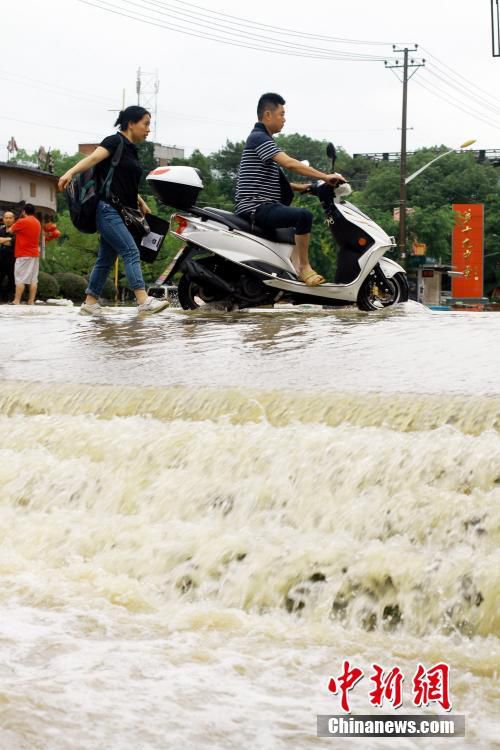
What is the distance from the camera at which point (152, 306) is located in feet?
35.5

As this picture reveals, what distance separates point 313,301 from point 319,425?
19.4ft

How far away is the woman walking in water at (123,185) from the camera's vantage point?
33.4ft

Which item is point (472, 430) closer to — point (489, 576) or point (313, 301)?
point (489, 576)

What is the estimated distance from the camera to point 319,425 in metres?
5.39

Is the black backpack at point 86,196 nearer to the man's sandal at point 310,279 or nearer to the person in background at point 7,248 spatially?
the man's sandal at point 310,279

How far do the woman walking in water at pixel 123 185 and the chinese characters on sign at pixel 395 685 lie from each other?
694 centimetres

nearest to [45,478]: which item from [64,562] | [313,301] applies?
[64,562]

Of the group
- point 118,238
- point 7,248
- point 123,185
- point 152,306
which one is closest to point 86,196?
point 123,185

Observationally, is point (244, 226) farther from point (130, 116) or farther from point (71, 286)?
point (71, 286)

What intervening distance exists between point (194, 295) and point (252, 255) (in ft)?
3.00

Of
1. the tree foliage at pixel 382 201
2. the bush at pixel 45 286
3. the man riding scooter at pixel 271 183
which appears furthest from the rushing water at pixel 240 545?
the tree foliage at pixel 382 201

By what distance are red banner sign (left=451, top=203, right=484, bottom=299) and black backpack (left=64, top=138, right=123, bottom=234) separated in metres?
51.8

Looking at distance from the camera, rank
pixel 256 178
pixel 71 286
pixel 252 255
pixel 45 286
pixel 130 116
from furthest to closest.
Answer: pixel 71 286, pixel 45 286, pixel 256 178, pixel 252 255, pixel 130 116

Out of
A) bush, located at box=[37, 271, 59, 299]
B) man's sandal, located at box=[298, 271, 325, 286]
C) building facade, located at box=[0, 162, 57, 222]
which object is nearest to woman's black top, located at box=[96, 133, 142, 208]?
man's sandal, located at box=[298, 271, 325, 286]
